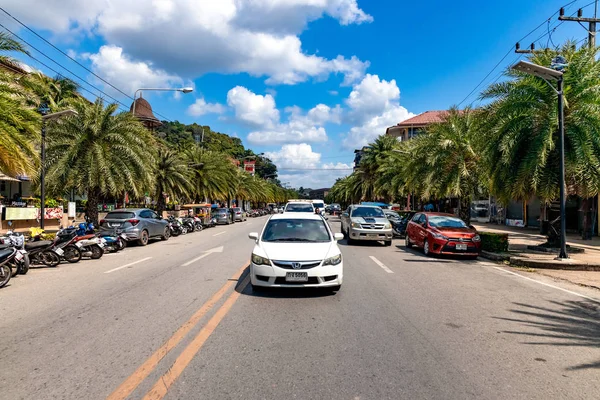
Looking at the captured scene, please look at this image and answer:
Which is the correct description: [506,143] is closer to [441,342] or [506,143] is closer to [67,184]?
[441,342]

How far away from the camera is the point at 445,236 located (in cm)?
1420

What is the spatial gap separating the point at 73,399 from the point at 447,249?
40.8 ft

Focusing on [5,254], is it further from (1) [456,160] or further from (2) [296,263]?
(1) [456,160]

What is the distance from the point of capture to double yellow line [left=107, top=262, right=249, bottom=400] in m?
3.93

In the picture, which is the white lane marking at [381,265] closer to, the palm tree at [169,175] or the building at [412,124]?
the palm tree at [169,175]

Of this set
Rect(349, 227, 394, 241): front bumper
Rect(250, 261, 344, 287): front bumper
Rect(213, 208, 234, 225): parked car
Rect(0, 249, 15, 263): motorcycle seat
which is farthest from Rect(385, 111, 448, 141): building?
Rect(250, 261, 344, 287): front bumper

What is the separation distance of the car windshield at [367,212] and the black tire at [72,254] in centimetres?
1079

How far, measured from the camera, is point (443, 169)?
75.5 ft

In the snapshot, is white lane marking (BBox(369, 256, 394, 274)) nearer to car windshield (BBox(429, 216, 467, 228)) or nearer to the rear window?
car windshield (BBox(429, 216, 467, 228))

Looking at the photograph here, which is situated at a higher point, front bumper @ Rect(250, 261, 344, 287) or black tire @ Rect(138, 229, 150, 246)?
front bumper @ Rect(250, 261, 344, 287)

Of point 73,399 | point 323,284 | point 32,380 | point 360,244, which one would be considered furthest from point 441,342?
point 360,244

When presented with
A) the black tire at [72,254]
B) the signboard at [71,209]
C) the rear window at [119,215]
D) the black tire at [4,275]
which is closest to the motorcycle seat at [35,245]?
the black tire at [72,254]

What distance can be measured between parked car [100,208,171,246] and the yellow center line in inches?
487

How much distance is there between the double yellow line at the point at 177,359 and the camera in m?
3.93
